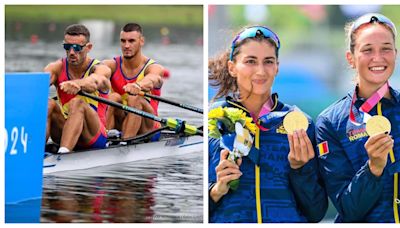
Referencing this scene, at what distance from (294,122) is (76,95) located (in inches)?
133

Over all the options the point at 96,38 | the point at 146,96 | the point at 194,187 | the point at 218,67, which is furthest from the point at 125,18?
the point at 218,67

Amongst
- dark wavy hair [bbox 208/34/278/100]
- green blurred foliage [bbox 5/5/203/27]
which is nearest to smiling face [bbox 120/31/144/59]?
dark wavy hair [bbox 208/34/278/100]

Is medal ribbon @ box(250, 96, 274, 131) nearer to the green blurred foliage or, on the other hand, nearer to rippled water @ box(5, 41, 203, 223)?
rippled water @ box(5, 41, 203, 223)

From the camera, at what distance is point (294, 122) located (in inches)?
246

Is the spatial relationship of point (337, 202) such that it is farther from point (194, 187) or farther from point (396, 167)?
point (194, 187)

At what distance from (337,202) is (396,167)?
0.41m

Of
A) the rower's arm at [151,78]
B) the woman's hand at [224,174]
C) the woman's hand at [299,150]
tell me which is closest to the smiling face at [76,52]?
the rower's arm at [151,78]

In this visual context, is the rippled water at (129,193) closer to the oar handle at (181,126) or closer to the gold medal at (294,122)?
the oar handle at (181,126)

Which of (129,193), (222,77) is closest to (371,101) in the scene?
(222,77)

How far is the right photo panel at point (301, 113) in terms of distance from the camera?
6215 mm

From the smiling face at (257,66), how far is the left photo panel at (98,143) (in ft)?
3.84

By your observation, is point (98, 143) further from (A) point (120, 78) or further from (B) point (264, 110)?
(B) point (264, 110)

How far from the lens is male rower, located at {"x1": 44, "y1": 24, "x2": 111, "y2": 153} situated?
8938mm

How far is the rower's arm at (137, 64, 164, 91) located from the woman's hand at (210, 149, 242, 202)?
3537 mm
